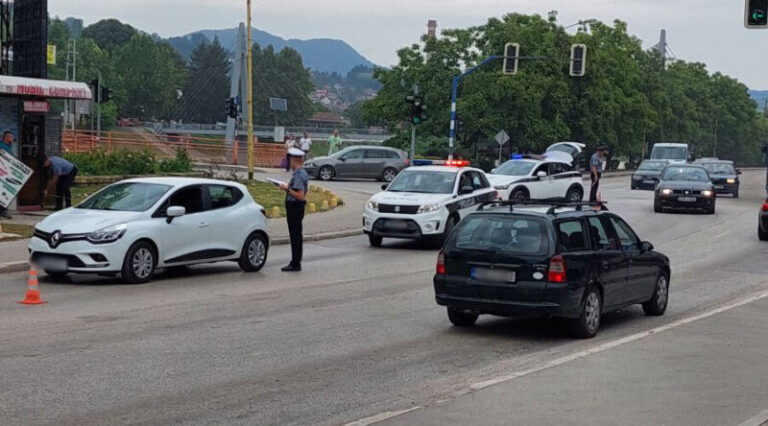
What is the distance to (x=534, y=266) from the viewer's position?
1194 cm

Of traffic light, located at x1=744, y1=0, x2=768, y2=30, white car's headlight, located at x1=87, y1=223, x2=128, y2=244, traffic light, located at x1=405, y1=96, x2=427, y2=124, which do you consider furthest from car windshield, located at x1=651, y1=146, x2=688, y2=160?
white car's headlight, located at x1=87, y1=223, x2=128, y2=244

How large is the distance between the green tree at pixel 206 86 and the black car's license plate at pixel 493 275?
142m

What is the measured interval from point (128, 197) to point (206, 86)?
147117 mm

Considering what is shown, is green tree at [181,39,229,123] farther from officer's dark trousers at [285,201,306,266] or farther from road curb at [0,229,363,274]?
officer's dark trousers at [285,201,306,266]

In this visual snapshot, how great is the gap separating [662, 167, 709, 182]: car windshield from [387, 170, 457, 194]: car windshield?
13676 mm

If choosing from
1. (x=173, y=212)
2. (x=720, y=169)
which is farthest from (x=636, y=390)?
(x=720, y=169)

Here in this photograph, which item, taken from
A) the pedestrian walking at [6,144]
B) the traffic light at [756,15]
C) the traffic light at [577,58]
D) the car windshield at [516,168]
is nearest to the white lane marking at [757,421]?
the traffic light at [756,15]

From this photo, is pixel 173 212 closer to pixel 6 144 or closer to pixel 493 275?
pixel 493 275

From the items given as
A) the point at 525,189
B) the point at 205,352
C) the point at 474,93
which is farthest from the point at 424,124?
the point at 205,352

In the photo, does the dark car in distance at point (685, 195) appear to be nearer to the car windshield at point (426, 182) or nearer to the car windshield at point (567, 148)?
the car windshield at point (426, 182)

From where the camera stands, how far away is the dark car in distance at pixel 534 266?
11.9m

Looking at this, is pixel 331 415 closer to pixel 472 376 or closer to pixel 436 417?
pixel 436 417

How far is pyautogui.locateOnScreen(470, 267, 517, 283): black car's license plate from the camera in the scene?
39.6 feet

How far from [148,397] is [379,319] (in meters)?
5.00
